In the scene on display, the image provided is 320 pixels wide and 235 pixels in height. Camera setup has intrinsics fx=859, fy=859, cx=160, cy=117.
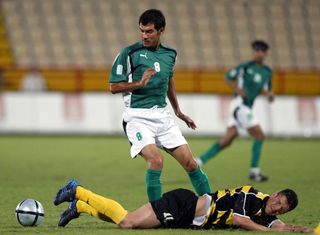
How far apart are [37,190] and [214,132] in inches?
468

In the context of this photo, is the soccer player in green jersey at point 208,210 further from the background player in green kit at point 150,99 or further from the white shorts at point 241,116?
the white shorts at point 241,116

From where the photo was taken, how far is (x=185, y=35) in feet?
96.9

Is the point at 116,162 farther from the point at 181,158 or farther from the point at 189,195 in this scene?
the point at 189,195

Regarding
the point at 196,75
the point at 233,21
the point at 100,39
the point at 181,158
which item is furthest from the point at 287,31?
the point at 181,158

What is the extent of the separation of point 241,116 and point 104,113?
916 centimetres

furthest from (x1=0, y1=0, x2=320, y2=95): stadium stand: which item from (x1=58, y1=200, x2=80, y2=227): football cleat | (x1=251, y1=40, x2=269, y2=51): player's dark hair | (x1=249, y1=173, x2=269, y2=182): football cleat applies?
(x1=58, y1=200, x2=80, y2=227): football cleat

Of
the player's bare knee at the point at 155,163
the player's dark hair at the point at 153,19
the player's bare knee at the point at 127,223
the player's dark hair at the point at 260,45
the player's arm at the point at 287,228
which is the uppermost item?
the player's dark hair at the point at 153,19

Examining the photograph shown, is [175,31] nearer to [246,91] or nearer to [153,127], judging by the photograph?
[246,91]

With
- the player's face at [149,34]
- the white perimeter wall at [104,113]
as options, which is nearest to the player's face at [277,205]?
the player's face at [149,34]

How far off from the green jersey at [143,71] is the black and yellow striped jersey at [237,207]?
153 cm

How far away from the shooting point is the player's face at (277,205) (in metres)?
8.27

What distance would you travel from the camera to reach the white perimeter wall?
23375 mm

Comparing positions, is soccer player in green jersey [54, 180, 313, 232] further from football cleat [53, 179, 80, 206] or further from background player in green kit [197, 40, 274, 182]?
background player in green kit [197, 40, 274, 182]

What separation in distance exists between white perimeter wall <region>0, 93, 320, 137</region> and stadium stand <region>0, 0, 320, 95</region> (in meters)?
4.18
